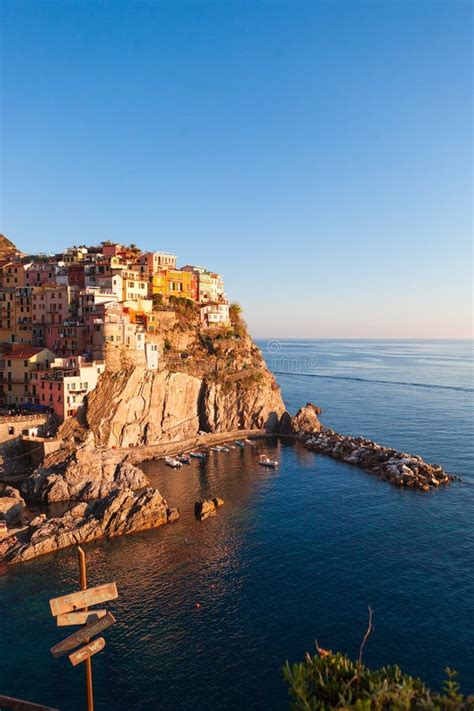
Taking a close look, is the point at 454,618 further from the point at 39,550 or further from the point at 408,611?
the point at 39,550

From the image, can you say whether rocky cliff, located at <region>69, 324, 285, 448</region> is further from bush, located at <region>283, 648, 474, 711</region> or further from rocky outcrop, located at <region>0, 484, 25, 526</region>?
bush, located at <region>283, 648, 474, 711</region>

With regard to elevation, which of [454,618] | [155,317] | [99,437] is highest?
[155,317]

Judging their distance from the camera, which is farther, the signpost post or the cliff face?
the cliff face

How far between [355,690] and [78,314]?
255ft

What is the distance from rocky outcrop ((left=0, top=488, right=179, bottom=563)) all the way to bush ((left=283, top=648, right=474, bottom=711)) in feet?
117

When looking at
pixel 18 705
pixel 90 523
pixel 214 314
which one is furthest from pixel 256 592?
pixel 214 314

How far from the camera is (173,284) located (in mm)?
101188

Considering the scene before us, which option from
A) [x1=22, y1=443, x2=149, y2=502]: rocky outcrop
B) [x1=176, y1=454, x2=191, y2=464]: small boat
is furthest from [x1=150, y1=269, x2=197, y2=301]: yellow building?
A: [x1=22, y1=443, x2=149, y2=502]: rocky outcrop

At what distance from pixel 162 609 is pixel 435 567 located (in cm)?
2334

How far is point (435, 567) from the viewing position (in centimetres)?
3959

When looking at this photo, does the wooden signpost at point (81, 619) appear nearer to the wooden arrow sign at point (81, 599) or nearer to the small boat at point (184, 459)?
the wooden arrow sign at point (81, 599)

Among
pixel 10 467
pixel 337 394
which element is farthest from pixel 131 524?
Result: pixel 337 394

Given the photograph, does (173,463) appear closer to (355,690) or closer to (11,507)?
(11,507)

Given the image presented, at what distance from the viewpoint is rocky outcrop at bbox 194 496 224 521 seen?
166 feet
